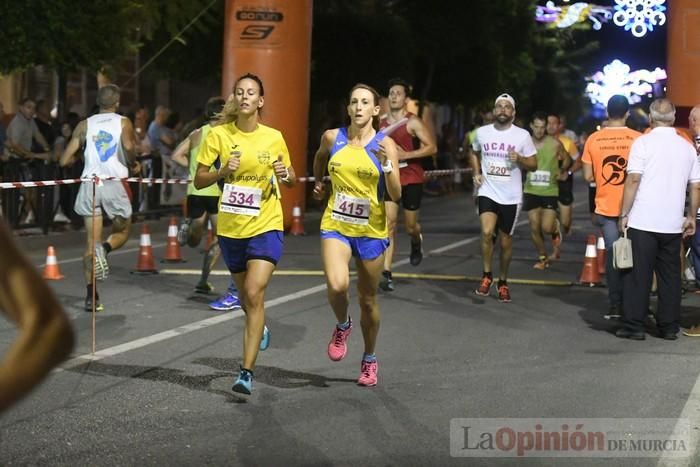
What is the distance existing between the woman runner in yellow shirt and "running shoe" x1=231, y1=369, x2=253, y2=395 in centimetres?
42

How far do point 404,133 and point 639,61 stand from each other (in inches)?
1221

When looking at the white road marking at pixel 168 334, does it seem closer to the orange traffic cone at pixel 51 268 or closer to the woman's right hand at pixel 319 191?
the woman's right hand at pixel 319 191

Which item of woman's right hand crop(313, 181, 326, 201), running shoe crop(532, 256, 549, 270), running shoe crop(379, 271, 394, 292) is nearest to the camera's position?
woman's right hand crop(313, 181, 326, 201)

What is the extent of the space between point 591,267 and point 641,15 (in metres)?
4.76

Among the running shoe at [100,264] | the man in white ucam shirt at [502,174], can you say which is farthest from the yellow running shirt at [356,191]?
the man in white ucam shirt at [502,174]

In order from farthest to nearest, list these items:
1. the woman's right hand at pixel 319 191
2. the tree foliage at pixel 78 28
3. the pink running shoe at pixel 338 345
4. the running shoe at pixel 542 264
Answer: the tree foliage at pixel 78 28 < the running shoe at pixel 542 264 < the woman's right hand at pixel 319 191 < the pink running shoe at pixel 338 345

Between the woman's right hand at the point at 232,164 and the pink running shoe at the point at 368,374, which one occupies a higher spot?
the woman's right hand at the point at 232,164

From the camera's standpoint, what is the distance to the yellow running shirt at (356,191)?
8.11 metres

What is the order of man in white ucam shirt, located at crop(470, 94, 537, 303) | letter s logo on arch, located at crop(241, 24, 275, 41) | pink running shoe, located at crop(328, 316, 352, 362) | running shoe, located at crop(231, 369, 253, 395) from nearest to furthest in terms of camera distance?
1. running shoe, located at crop(231, 369, 253, 395)
2. pink running shoe, located at crop(328, 316, 352, 362)
3. man in white ucam shirt, located at crop(470, 94, 537, 303)
4. letter s logo on arch, located at crop(241, 24, 275, 41)

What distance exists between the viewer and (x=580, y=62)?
227ft

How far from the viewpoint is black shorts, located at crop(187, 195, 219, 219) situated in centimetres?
1224

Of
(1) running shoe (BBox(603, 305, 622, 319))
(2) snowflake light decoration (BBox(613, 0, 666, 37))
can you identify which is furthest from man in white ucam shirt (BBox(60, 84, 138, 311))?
(2) snowflake light decoration (BBox(613, 0, 666, 37))

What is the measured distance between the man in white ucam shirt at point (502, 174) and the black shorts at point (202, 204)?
2485 millimetres

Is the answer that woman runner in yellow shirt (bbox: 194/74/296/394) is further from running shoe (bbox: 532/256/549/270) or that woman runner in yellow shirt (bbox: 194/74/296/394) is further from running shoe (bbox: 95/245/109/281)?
running shoe (bbox: 532/256/549/270)
